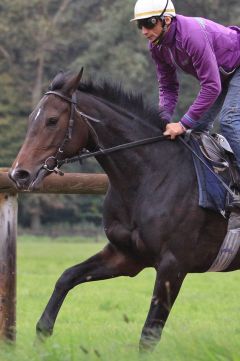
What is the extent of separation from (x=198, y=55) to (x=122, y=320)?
15.2ft

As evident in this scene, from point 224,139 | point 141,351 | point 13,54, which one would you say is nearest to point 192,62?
point 224,139

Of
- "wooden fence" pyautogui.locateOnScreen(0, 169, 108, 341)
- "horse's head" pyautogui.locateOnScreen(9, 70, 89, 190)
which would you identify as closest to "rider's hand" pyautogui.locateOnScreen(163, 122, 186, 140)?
"horse's head" pyautogui.locateOnScreen(9, 70, 89, 190)

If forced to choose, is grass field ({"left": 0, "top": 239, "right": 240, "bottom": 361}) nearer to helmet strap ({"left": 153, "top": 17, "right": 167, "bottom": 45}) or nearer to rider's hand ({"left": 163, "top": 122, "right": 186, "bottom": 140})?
rider's hand ({"left": 163, "top": 122, "right": 186, "bottom": 140})

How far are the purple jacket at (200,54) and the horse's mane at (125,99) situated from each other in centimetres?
23

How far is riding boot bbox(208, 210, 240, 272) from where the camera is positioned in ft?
22.7

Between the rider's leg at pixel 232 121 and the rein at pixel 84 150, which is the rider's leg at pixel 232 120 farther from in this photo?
the rein at pixel 84 150

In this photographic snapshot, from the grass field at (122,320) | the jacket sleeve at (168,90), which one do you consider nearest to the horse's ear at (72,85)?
the jacket sleeve at (168,90)

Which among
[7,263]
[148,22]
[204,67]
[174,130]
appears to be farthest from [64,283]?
[148,22]

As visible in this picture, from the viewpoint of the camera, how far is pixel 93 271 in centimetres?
718

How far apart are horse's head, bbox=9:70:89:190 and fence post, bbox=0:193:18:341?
1330 mm

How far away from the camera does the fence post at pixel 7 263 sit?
767cm

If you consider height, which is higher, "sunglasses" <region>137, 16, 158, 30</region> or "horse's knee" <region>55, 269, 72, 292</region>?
"sunglasses" <region>137, 16, 158, 30</region>

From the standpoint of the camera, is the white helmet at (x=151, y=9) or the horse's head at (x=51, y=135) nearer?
the horse's head at (x=51, y=135)

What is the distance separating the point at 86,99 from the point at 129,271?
51.0 inches
